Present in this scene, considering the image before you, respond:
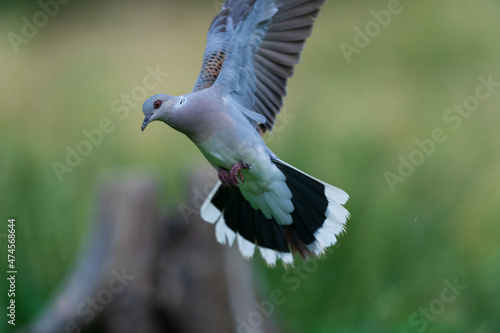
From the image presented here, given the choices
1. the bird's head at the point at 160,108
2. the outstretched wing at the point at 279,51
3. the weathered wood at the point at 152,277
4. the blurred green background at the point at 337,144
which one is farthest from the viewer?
the blurred green background at the point at 337,144

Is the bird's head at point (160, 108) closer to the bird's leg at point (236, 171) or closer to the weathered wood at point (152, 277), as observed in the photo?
the bird's leg at point (236, 171)

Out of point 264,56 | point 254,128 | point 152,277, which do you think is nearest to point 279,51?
point 264,56

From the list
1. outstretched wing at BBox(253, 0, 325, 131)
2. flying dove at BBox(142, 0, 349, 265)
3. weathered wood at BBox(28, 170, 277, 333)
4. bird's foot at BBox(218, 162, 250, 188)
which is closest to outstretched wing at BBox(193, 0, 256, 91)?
flying dove at BBox(142, 0, 349, 265)

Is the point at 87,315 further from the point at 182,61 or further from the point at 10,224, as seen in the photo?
the point at 182,61

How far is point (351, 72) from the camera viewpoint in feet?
14.4

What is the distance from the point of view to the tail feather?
2174 millimetres

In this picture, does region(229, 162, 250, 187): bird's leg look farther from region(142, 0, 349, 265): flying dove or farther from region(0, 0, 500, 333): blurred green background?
region(0, 0, 500, 333): blurred green background

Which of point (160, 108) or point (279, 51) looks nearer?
point (160, 108)

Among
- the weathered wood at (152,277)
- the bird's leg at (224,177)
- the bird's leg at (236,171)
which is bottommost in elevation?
the weathered wood at (152,277)

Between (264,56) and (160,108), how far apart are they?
1.59 feet

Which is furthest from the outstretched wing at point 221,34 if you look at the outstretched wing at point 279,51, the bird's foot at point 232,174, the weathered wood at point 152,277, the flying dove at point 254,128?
the weathered wood at point 152,277

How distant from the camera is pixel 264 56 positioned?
2166 millimetres

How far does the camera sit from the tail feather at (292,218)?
217cm

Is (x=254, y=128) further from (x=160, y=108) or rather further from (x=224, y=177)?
(x=160, y=108)
